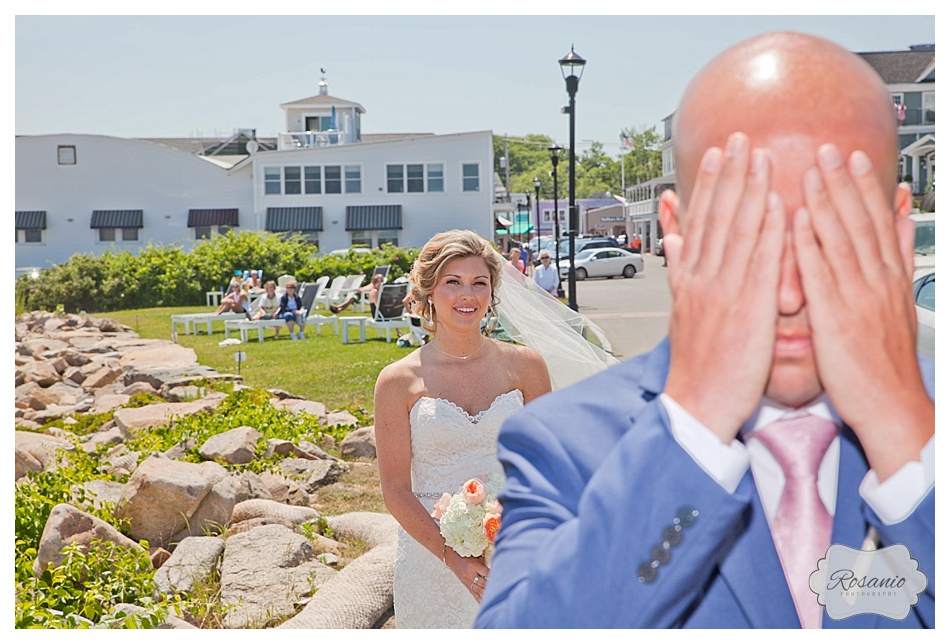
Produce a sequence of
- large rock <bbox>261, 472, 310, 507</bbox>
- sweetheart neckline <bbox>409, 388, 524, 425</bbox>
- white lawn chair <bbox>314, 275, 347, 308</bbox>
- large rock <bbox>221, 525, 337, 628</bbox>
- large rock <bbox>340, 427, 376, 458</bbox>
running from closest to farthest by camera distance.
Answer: sweetheart neckline <bbox>409, 388, 524, 425</bbox> → large rock <bbox>221, 525, 337, 628</bbox> → large rock <bbox>261, 472, 310, 507</bbox> → large rock <bbox>340, 427, 376, 458</bbox> → white lawn chair <bbox>314, 275, 347, 308</bbox>

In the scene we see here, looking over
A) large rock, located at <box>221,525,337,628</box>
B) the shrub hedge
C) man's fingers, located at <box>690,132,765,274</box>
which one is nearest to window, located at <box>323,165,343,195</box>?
large rock, located at <box>221,525,337,628</box>

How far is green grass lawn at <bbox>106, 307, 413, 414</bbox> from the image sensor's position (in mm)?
11180

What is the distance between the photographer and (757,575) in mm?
Result: 1442

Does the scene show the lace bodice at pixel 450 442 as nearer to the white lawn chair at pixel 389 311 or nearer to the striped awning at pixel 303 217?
the striped awning at pixel 303 217

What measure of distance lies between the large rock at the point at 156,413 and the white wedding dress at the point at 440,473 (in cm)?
584

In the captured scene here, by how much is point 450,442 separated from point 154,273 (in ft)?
76.3

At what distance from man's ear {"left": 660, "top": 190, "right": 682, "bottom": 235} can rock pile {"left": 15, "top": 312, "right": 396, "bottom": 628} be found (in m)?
3.33

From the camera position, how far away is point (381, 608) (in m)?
Result: 4.59

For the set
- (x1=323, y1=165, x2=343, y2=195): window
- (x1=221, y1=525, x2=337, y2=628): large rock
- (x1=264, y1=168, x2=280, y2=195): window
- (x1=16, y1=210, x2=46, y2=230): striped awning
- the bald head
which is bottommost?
(x1=221, y1=525, x2=337, y2=628): large rock

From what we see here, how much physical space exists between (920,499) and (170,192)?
20312 millimetres

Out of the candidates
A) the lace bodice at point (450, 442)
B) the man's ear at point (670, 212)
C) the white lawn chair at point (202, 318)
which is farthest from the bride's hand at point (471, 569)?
the white lawn chair at point (202, 318)

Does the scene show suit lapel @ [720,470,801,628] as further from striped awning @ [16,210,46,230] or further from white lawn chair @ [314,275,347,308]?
white lawn chair @ [314,275,347,308]
